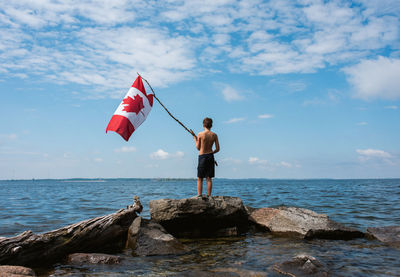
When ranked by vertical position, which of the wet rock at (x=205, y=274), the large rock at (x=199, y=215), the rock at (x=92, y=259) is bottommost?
the rock at (x=92, y=259)

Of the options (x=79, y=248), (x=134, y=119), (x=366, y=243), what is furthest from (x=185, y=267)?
(x=366, y=243)

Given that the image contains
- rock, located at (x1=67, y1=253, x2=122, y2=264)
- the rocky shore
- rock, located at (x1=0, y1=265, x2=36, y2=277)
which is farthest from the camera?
rock, located at (x1=67, y1=253, x2=122, y2=264)

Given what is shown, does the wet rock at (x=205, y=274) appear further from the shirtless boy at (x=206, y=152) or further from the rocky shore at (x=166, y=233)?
the shirtless boy at (x=206, y=152)

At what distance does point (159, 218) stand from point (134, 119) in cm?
297

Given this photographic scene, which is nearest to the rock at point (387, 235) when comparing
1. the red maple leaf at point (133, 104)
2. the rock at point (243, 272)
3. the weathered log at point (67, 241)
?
the rock at point (243, 272)

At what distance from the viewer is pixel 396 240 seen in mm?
8383

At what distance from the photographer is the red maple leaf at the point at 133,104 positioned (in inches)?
370

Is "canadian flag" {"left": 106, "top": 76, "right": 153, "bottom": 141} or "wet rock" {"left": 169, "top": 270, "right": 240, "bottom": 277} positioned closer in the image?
"wet rock" {"left": 169, "top": 270, "right": 240, "bottom": 277}

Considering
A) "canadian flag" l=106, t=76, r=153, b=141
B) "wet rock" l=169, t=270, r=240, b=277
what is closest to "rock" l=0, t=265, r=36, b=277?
"wet rock" l=169, t=270, r=240, b=277

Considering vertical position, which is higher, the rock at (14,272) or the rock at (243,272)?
the rock at (14,272)

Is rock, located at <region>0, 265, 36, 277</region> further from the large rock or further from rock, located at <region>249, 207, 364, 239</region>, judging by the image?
rock, located at <region>249, 207, 364, 239</region>

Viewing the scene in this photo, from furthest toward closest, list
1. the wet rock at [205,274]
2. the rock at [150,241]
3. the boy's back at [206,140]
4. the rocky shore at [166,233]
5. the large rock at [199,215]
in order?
the boy's back at [206,140] < the large rock at [199,215] < the rock at [150,241] < the rocky shore at [166,233] < the wet rock at [205,274]

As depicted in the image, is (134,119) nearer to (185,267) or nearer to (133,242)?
(133,242)

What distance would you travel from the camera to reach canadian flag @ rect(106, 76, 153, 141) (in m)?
9.09
